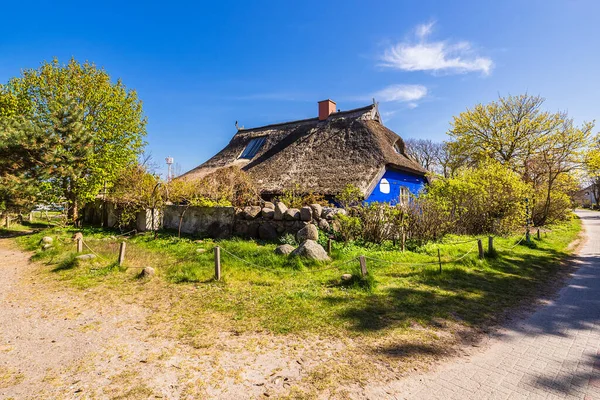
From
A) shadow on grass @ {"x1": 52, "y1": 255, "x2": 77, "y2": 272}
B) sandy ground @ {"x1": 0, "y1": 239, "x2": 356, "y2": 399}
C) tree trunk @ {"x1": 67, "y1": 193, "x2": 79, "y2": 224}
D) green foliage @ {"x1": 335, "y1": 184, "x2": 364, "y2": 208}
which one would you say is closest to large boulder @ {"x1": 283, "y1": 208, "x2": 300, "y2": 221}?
green foliage @ {"x1": 335, "y1": 184, "x2": 364, "y2": 208}

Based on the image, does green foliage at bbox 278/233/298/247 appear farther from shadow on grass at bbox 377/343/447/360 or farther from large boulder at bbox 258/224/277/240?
shadow on grass at bbox 377/343/447/360

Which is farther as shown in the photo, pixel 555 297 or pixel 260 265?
pixel 260 265

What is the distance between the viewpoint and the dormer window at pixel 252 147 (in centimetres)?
1875

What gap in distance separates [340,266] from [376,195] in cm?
709

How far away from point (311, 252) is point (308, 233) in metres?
1.39

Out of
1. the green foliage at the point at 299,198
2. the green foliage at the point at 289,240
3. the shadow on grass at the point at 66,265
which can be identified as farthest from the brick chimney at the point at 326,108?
the shadow on grass at the point at 66,265

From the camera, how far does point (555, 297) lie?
5633 mm

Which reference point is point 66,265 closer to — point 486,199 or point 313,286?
point 313,286

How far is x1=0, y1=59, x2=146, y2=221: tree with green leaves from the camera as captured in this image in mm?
12078

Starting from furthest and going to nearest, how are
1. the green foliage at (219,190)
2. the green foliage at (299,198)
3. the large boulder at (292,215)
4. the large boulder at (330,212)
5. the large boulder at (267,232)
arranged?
1. the green foliage at (219,190)
2. the green foliage at (299,198)
3. the large boulder at (267,232)
4. the large boulder at (330,212)
5. the large boulder at (292,215)

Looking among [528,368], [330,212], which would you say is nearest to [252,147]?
[330,212]

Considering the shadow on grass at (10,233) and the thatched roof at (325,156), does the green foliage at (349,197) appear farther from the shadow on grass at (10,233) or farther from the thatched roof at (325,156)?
the shadow on grass at (10,233)

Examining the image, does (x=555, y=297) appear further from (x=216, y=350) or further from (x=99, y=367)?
(x=99, y=367)

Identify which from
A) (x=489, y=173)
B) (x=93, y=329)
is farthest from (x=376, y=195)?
(x=93, y=329)
